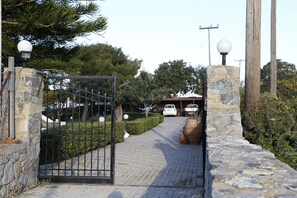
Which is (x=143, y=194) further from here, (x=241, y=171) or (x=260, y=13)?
(x=260, y=13)

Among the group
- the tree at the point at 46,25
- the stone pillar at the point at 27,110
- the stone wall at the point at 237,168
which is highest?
the tree at the point at 46,25

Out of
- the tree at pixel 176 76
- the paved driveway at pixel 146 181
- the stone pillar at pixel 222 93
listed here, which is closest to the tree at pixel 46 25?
the paved driveway at pixel 146 181

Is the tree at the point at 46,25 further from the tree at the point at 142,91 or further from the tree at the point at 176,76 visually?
the tree at the point at 176,76

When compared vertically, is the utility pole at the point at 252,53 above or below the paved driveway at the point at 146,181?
above

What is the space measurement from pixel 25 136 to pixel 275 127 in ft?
16.5

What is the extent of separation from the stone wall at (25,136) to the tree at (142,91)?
59.4 ft

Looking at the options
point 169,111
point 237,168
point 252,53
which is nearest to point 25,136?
point 237,168

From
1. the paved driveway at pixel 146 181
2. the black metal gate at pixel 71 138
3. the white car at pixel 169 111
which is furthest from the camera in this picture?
the white car at pixel 169 111

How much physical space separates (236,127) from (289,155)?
60.1 inches

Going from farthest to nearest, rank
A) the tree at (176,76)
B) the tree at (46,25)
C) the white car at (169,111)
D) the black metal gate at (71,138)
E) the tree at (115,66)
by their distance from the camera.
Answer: the tree at (176,76)
the white car at (169,111)
the tree at (115,66)
the tree at (46,25)
the black metal gate at (71,138)

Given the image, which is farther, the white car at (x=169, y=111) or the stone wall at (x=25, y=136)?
the white car at (x=169, y=111)

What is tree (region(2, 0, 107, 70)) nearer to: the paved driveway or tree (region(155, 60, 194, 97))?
the paved driveway

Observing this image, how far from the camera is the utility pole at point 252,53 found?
8.73 meters

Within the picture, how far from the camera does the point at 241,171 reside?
3.14m
